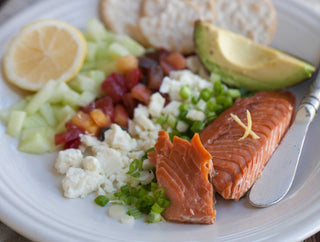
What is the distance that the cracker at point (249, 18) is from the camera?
373 cm

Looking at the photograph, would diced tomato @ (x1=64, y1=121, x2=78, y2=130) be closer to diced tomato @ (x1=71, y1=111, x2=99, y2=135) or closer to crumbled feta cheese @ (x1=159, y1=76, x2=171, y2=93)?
diced tomato @ (x1=71, y1=111, x2=99, y2=135)

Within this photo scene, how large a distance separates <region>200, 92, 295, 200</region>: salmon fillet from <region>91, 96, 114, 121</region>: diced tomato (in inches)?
30.6

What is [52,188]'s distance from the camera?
2.57m

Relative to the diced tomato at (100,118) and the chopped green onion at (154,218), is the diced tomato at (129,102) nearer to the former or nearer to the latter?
the diced tomato at (100,118)

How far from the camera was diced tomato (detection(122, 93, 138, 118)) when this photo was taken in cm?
319

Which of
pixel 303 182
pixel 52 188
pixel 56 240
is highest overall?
pixel 303 182

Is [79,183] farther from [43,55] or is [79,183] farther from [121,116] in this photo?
[43,55]

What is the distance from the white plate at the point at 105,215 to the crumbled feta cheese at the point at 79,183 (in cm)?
5

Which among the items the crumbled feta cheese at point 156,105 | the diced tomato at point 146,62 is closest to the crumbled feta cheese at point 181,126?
the crumbled feta cheese at point 156,105

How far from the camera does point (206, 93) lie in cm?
315

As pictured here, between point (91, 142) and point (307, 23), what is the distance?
2.33m

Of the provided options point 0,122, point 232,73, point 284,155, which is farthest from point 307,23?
point 0,122

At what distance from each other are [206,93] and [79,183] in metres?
1.27

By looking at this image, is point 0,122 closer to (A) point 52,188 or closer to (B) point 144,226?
(A) point 52,188
